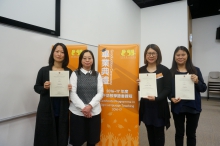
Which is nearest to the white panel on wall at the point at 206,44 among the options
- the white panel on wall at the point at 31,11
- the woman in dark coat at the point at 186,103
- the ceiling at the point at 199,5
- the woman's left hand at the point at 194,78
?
the ceiling at the point at 199,5

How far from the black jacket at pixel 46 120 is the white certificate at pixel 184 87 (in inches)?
49.9

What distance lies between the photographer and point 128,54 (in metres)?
1.92

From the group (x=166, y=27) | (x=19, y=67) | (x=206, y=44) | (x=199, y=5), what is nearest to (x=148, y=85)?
(x=19, y=67)

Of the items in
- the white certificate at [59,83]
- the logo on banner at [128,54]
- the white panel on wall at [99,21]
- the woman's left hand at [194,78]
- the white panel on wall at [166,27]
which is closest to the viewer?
the white certificate at [59,83]

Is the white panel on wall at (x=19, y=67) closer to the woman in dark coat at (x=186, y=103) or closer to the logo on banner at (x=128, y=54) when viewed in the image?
the logo on banner at (x=128, y=54)

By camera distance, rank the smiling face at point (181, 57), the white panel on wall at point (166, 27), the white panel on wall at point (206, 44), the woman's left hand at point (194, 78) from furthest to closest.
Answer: the white panel on wall at point (206, 44)
the white panel on wall at point (166, 27)
the smiling face at point (181, 57)
the woman's left hand at point (194, 78)

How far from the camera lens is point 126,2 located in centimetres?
419

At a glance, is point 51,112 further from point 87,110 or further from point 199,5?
point 199,5

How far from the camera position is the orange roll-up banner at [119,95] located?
1908mm

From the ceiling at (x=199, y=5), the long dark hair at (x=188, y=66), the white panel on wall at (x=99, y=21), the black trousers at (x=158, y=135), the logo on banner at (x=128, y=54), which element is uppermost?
the ceiling at (x=199, y=5)

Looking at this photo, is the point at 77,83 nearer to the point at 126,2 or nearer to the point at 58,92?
the point at 58,92

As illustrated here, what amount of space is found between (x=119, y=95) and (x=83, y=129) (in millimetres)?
663

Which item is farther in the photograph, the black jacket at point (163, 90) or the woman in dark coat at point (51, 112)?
the black jacket at point (163, 90)

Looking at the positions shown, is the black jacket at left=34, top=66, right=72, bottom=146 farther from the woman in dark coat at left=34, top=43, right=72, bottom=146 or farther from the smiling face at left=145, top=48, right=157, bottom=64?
the smiling face at left=145, top=48, right=157, bottom=64
